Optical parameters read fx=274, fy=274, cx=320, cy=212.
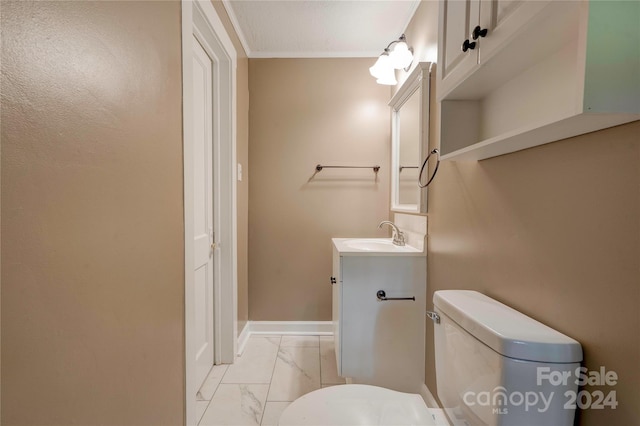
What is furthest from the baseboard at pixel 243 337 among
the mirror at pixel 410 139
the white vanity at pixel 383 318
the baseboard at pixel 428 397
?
the mirror at pixel 410 139

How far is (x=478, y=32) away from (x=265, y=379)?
196 cm

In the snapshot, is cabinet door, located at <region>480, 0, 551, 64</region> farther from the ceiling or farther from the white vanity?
the ceiling

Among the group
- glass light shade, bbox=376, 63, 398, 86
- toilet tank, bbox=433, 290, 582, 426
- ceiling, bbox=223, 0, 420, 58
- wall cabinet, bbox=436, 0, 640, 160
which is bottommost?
toilet tank, bbox=433, 290, 582, 426

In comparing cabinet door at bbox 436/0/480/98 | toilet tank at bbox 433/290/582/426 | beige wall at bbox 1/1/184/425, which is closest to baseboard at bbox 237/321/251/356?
beige wall at bbox 1/1/184/425

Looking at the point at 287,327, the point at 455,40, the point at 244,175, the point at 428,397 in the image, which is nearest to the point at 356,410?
the point at 428,397

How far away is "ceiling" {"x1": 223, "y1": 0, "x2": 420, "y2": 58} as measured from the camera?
Answer: 5.57 feet

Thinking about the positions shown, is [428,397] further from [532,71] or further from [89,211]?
[89,211]

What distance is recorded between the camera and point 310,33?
6.45 ft

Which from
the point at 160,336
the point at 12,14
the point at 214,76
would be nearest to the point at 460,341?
the point at 160,336

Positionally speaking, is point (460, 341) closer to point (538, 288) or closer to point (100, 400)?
point (538, 288)

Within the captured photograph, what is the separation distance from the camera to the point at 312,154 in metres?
2.24

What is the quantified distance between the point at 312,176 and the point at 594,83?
185 centimetres

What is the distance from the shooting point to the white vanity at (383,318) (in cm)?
146

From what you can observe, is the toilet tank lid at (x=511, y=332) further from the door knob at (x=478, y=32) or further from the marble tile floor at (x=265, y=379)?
the marble tile floor at (x=265, y=379)
